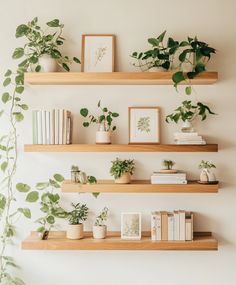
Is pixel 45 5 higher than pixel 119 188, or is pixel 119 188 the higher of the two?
pixel 45 5

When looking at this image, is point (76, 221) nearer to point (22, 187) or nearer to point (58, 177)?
point (58, 177)

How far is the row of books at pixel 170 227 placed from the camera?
2.69 m

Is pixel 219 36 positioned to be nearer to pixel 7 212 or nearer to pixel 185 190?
pixel 185 190

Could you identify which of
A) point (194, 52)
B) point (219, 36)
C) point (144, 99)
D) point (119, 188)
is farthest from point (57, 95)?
point (219, 36)

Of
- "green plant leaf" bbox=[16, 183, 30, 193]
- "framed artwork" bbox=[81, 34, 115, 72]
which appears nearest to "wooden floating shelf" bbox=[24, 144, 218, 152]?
"green plant leaf" bbox=[16, 183, 30, 193]

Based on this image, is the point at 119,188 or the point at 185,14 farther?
the point at 185,14

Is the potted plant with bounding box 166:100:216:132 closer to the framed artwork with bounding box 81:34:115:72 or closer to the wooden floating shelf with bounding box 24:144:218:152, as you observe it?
the wooden floating shelf with bounding box 24:144:218:152

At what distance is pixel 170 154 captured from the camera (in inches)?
112

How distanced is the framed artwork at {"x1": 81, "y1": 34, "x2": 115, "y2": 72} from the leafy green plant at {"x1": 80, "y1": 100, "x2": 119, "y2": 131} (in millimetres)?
240

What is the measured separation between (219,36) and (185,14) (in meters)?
0.27

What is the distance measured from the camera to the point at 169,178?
2.68m

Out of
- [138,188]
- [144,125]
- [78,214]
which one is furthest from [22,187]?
[144,125]

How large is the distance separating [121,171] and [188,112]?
570 millimetres

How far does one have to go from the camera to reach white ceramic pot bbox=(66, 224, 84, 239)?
2.71 m
